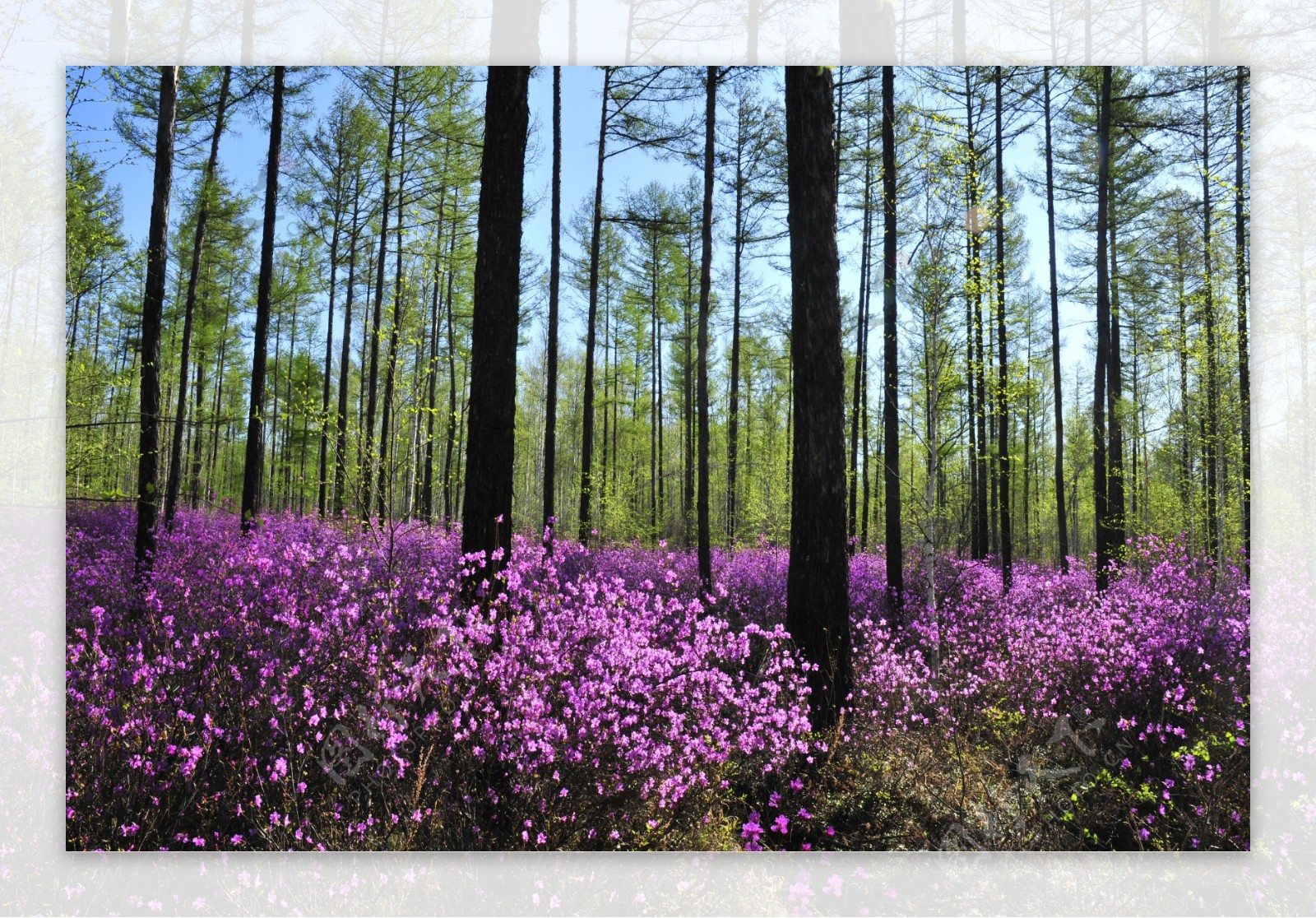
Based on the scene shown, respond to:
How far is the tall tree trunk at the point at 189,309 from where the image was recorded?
14.3 ft

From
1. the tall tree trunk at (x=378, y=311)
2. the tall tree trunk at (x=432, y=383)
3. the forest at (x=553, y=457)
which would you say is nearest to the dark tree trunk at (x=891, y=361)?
the forest at (x=553, y=457)

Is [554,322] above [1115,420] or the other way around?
above

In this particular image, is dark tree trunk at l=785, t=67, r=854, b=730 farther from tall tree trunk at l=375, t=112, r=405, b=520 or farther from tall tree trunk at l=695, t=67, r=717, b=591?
tall tree trunk at l=375, t=112, r=405, b=520

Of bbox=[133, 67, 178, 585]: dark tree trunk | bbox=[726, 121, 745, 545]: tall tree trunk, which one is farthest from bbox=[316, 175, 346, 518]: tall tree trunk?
bbox=[726, 121, 745, 545]: tall tree trunk

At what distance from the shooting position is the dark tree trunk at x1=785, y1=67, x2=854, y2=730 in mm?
4148

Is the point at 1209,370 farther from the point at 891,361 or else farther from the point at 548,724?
the point at 548,724

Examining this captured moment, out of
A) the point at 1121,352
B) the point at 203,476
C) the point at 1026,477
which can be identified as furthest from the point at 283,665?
the point at 1026,477

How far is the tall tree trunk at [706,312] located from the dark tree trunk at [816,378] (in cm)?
102

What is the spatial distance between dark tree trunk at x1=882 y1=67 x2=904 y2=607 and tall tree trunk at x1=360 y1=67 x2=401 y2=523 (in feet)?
13.4

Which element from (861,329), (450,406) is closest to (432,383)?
(450,406)

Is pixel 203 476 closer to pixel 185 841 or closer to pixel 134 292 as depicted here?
pixel 134 292

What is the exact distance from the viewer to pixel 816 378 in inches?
163

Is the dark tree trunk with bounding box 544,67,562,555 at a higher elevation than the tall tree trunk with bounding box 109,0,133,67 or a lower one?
lower

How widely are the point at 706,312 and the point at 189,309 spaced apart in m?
4.36
